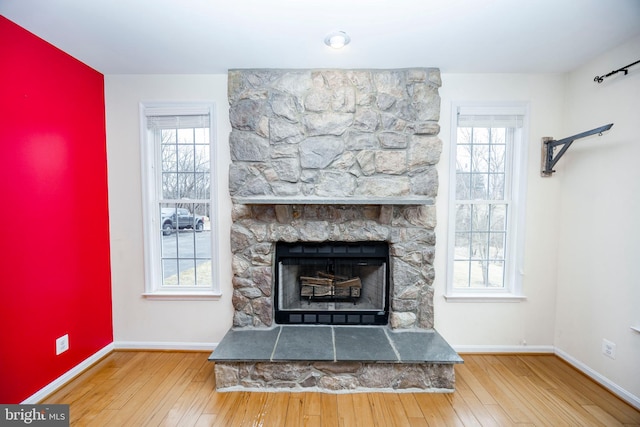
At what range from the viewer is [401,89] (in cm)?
232

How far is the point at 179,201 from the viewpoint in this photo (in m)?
2.56

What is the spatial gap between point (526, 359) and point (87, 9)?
4226 millimetres

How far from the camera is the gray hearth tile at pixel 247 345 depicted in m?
2.00

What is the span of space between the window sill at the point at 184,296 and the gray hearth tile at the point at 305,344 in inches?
29.5

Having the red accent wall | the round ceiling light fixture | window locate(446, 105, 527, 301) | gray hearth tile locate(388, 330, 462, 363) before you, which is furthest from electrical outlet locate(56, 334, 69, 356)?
window locate(446, 105, 527, 301)

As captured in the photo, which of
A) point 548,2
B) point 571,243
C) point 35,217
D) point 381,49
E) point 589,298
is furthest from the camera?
point 571,243

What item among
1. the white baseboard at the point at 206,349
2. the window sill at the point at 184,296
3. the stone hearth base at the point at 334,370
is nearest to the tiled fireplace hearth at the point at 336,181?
the stone hearth base at the point at 334,370

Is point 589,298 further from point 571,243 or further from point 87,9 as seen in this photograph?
point 87,9

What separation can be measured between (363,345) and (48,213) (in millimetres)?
2560

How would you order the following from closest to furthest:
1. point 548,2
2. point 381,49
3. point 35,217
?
point 548,2
point 35,217
point 381,49

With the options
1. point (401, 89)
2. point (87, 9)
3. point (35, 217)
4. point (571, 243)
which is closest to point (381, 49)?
point (401, 89)

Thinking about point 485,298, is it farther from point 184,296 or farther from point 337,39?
point 184,296

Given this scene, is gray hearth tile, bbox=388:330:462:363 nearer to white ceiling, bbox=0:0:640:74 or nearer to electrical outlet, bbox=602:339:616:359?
electrical outlet, bbox=602:339:616:359

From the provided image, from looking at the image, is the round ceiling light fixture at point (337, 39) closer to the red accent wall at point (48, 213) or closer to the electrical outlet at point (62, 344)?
the red accent wall at point (48, 213)
